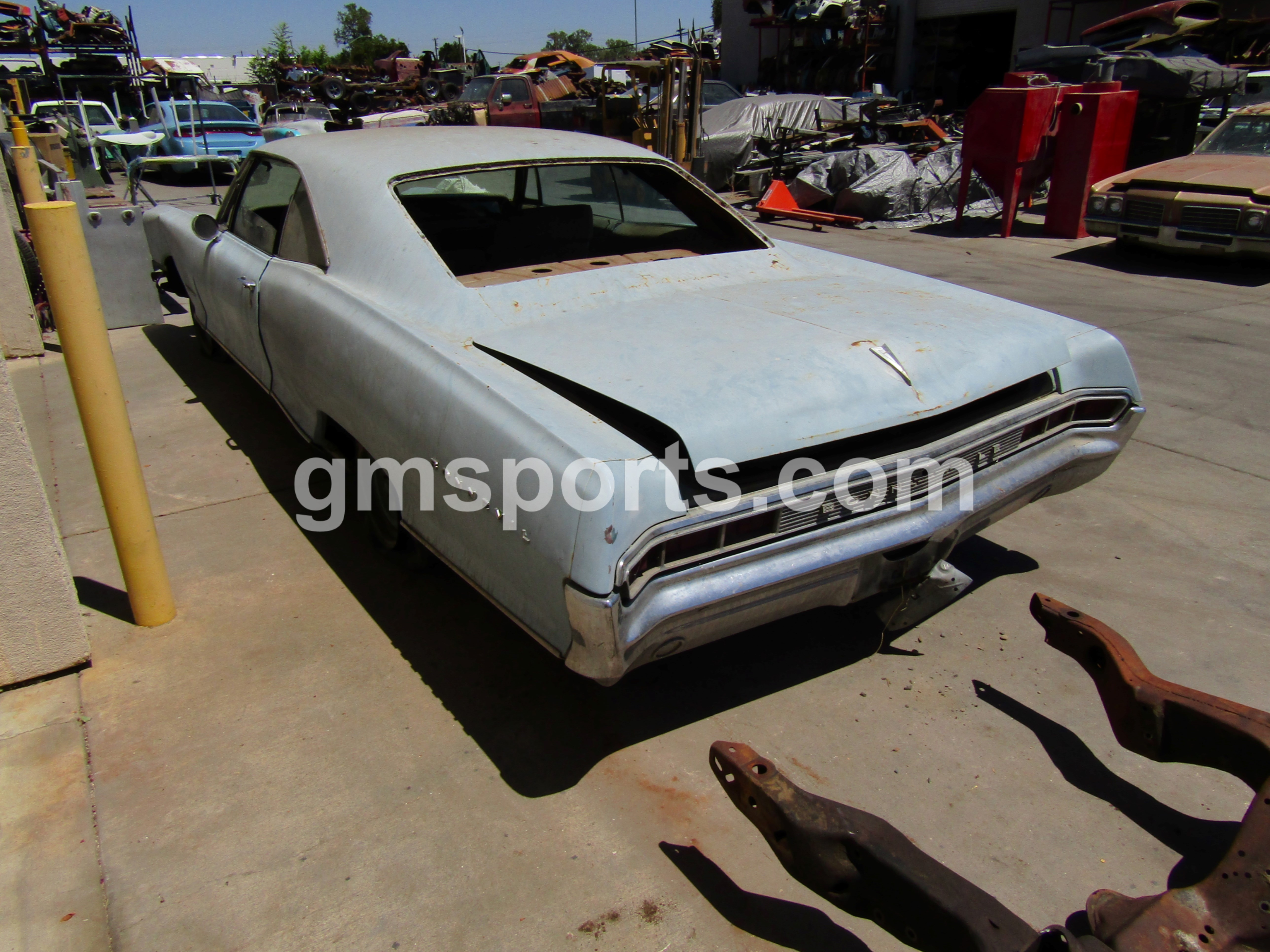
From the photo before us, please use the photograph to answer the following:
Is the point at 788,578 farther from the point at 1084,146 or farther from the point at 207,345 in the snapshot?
the point at 1084,146

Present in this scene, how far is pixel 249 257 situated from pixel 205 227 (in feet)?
1.42

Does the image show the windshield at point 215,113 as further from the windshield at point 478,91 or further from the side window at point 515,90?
the side window at point 515,90

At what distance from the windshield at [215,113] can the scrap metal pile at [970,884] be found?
1985cm

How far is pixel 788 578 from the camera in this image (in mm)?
2191

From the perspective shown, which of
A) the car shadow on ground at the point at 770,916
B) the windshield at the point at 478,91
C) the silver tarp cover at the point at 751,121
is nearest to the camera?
the car shadow on ground at the point at 770,916

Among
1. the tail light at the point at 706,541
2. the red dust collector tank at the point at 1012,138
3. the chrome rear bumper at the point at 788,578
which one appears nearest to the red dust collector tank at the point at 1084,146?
the red dust collector tank at the point at 1012,138

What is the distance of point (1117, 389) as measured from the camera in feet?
9.43

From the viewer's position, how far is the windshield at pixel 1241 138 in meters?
8.86

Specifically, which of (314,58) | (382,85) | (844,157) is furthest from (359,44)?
(844,157)

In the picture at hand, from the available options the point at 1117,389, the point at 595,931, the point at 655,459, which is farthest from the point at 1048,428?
the point at 595,931

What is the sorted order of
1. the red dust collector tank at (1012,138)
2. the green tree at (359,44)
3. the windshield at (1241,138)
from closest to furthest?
the windshield at (1241,138)
the red dust collector tank at (1012,138)
the green tree at (359,44)

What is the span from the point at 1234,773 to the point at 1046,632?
0.58 meters

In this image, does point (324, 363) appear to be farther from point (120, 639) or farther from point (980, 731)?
point (980, 731)

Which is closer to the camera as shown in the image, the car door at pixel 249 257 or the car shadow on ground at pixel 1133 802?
the car shadow on ground at pixel 1133 802
